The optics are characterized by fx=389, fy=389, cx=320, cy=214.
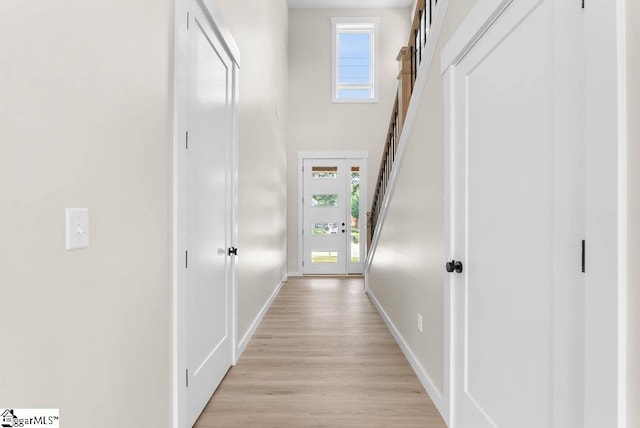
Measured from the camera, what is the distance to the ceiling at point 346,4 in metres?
7.63

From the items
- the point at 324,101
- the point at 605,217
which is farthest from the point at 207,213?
the point at 324,101

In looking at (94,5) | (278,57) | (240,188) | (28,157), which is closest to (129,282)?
(28,157)

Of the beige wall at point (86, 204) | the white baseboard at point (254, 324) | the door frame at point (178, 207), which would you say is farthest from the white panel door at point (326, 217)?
the beige wall at point (86, 204)

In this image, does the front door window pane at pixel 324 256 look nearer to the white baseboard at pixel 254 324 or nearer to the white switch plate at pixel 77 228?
the white baseboard at pixel 254 324

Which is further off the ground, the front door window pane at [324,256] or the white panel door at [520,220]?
the white panel door at [520,220]

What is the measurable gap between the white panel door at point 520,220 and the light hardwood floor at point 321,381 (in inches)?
19.2

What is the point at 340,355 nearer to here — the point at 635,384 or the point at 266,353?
the point at 266,353

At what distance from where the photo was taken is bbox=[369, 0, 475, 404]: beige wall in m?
2.30

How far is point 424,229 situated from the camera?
2.68m

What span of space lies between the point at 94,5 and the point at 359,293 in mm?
5147

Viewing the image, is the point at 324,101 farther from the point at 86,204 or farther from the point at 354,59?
the point at 86,204

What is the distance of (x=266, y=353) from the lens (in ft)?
10.7

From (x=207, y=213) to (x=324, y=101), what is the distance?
5.89 metres

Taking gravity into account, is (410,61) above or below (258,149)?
above
